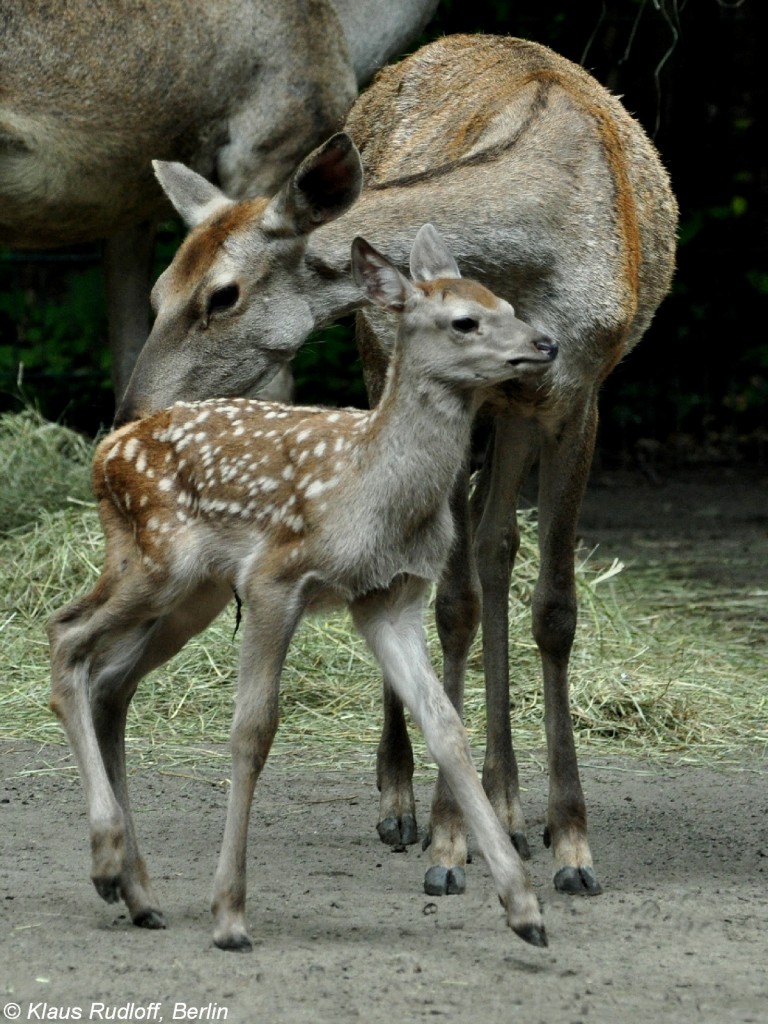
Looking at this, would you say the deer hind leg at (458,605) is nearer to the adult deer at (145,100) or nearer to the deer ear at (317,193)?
the deer ear at (317,193)

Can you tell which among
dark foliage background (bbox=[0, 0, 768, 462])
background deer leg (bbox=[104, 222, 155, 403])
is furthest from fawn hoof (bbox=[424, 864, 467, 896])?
dark foliage background (bbox=[0, 0, 768, 462])

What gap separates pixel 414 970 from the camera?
3861 mm

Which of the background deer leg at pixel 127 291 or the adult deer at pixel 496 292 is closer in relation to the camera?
the adult deer at pixel 496 292

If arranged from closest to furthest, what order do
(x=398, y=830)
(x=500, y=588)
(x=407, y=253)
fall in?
1. (x=407, y=253)
2. (x=398, y=830)
3. (x=500, y=588)

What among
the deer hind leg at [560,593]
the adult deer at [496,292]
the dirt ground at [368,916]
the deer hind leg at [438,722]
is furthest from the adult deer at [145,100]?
the deer hind leg at [438,722]

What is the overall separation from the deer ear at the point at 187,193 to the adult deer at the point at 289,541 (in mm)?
1237

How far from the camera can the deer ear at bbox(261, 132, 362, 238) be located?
4977 millimetres

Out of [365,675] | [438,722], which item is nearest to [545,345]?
[438,722]

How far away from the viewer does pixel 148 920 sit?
416 cm

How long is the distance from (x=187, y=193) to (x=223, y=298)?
2.01ft

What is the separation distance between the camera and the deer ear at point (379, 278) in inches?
171

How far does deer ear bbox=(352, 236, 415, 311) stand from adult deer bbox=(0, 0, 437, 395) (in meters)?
3.17

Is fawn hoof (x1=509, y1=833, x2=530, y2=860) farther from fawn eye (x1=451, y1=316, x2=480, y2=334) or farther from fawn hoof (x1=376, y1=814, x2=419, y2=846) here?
fawn eye (x1=451, y1=316, x2=480, y2=334)

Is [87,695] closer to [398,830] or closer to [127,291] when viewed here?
[398,830]
